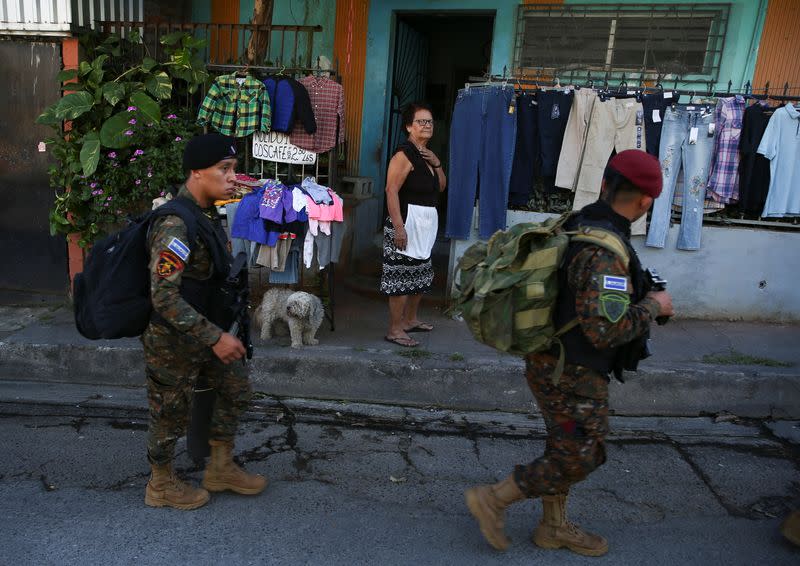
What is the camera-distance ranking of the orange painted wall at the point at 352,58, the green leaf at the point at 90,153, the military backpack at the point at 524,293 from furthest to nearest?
the orange painted wall at the point at 352,58 → the green leaf at the point at 90,153 → the military backpack at the point at 524,293

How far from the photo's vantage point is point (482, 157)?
6133 mm

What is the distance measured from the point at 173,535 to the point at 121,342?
8.13 ft

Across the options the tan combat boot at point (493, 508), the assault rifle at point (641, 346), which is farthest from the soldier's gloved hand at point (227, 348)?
the assault rifle at point (641, 346)

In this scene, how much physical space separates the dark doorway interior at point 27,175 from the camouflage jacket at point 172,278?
4162 mm

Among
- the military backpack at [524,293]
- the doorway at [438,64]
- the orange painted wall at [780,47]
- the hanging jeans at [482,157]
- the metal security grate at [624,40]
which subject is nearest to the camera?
the military backpack at [524,293]

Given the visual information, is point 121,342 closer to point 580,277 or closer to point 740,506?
point 580,277

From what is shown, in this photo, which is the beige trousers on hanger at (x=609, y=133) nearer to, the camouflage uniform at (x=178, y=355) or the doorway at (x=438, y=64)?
the doorway at (x=438, y=64)

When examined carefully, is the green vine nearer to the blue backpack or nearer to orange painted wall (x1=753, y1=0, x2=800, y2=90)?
the blue backpack

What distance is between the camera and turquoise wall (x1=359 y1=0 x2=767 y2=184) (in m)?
6.79

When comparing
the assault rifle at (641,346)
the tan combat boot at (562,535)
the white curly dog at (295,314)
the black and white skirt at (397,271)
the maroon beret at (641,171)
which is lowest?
the tan combat boot at (562,535)

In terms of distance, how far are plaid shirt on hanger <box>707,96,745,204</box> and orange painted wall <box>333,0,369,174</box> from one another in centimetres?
390

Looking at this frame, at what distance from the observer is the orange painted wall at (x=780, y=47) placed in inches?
263

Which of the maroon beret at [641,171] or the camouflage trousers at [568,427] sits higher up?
the maroon beret at [641,171]

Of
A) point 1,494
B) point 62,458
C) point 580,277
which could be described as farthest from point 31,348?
point 580,277
